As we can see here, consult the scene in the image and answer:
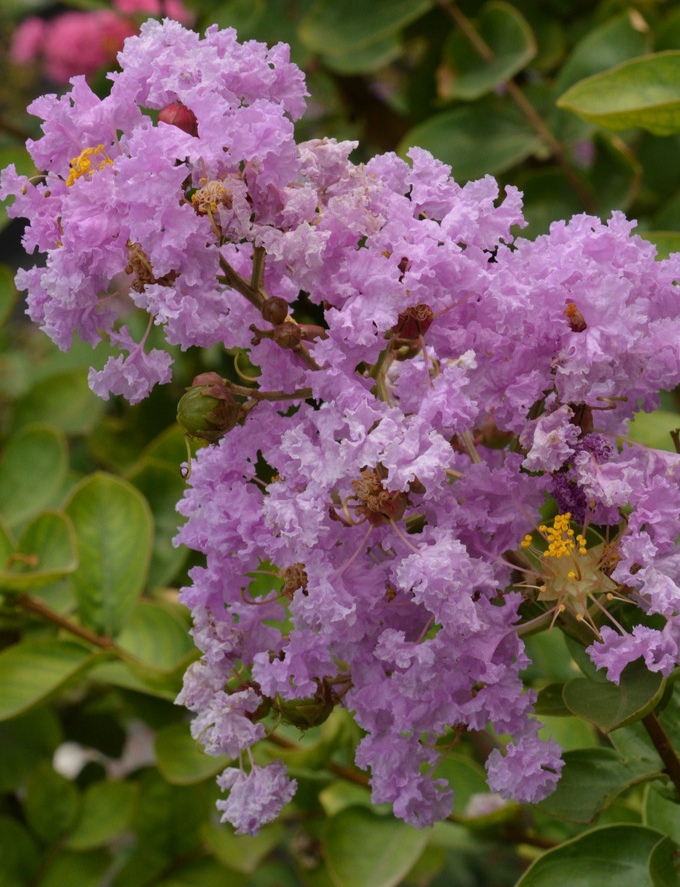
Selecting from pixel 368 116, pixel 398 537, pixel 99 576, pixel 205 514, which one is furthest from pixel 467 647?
pixel 368 116

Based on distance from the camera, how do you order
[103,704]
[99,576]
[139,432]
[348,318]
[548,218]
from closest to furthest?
1. [348,318]
2. [99,576]
3. [548,218]
4. [103,704]
5. [139,432]

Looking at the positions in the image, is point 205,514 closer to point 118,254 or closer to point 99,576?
point 118,254

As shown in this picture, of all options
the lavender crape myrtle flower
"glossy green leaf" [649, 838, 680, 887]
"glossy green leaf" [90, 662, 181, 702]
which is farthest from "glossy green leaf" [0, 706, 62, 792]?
"glossy green leaf" [649, 838, 680, 887]

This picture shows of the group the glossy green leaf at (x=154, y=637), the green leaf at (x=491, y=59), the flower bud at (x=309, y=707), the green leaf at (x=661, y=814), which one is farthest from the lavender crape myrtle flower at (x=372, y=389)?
the green leaf at (x=491, y=59)

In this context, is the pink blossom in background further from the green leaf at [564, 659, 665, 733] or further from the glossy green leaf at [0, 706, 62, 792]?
the green leaf at [564, 659, 665, 733]

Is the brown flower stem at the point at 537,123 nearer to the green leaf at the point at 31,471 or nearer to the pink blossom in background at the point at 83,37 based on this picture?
the pink blossom in background at the point at 83,37
